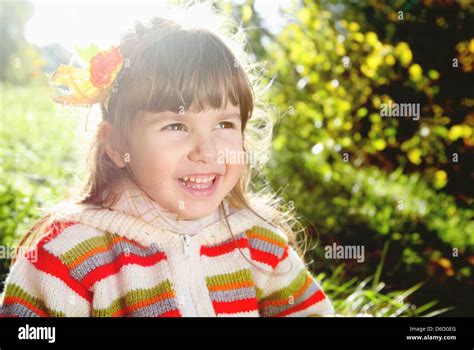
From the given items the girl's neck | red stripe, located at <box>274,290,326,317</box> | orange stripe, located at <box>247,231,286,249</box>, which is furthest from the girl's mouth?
red stripe, located at <box>274,290,326,317</box>

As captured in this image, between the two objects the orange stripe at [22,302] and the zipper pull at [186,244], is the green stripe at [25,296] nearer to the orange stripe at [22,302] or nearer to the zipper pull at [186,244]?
the orange stripe at [22,302]

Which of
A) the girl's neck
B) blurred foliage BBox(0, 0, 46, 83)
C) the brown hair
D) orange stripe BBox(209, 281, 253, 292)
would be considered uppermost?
blurred foliage BBox(0, 0, 46, 83)

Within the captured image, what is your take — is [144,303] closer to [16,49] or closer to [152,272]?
[152,272]

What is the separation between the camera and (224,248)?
2.12 metres

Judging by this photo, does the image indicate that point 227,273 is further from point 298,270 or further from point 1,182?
point 1,182

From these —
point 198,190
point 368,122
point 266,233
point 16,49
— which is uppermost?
point 16,49

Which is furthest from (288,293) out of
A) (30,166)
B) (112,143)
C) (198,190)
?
(30,166)

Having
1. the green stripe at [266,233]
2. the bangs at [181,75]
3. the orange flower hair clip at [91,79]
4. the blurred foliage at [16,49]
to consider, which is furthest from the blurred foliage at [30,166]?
the blurred foliage at [16,49]

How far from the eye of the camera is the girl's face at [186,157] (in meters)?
1.95

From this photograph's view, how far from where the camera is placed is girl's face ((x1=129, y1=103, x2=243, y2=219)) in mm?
1948

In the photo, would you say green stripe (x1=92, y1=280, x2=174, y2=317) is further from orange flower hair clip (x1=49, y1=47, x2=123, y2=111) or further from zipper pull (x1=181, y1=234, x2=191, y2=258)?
orange flower hair clip (x1=49, y1=47, x2=123, y2=111)

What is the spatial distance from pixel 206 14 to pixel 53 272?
0.93m

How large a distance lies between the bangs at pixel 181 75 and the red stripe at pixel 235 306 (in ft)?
1.87

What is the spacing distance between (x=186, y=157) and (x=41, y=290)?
535mm
